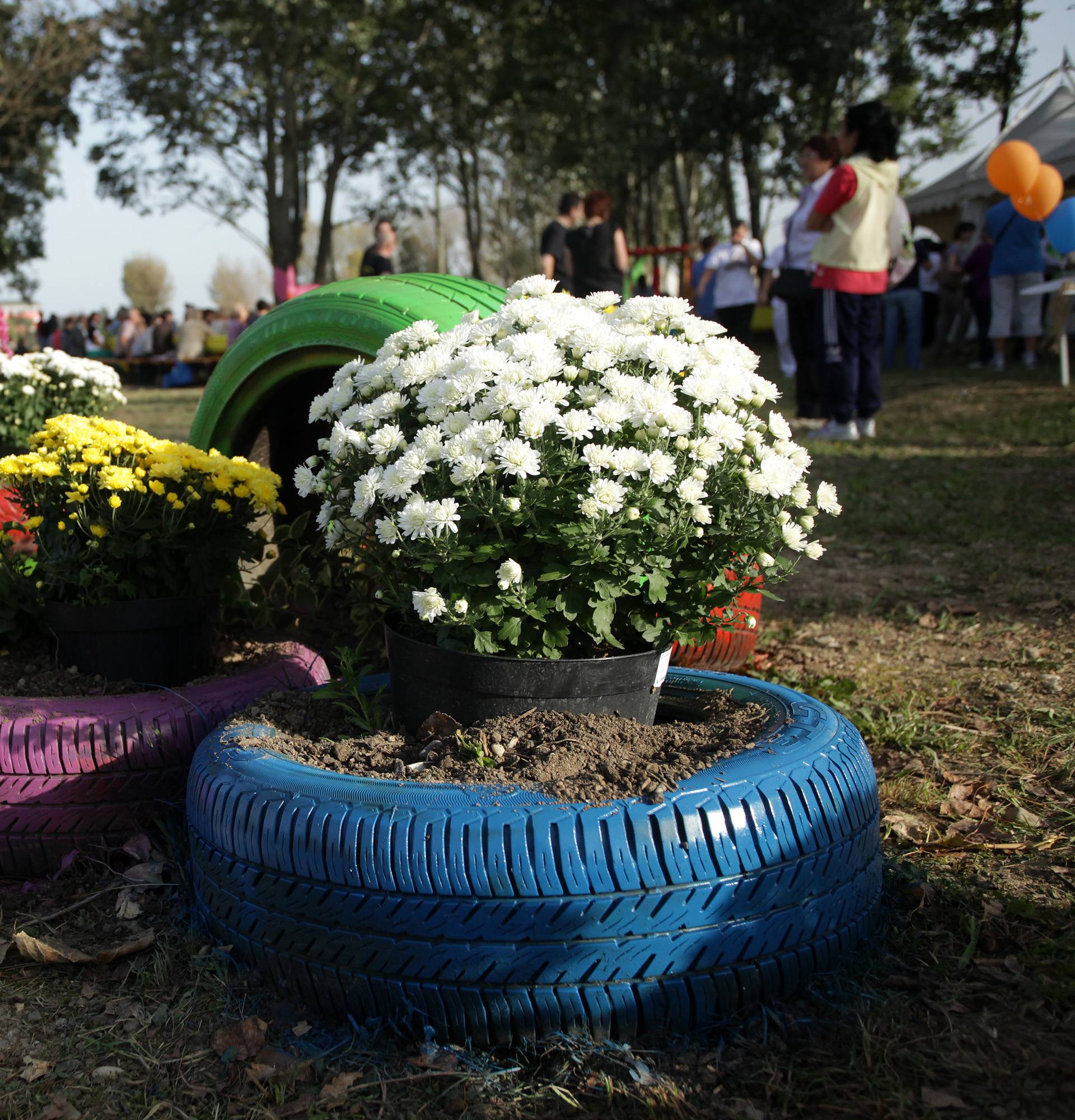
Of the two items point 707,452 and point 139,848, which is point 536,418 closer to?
point 707,452

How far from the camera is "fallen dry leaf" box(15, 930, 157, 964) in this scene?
214 cm

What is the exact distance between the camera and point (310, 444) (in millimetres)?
4375

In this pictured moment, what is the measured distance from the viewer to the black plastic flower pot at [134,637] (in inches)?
111

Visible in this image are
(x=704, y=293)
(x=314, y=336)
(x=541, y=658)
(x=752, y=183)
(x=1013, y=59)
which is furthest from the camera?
(x=752, y=183)

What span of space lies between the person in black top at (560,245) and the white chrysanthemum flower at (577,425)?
7.00 meters

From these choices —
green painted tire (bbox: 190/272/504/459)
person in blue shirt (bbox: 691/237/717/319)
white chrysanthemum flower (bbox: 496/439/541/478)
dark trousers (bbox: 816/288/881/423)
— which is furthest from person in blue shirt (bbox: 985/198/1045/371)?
white chrysanthemum flower (bbox: 496/439/541/478)

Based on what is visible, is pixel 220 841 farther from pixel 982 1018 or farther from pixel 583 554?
pixel 982 1018

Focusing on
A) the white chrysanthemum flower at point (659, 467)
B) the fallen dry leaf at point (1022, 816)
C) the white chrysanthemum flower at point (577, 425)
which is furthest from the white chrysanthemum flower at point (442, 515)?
the fallen dry leaf at point (1022, 816)

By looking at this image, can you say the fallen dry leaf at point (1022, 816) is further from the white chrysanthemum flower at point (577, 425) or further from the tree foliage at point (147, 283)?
the tree foliage at point (147, 283)

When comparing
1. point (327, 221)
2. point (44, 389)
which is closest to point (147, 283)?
point (327, 221)

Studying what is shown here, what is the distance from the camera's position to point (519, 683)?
215 centimetres

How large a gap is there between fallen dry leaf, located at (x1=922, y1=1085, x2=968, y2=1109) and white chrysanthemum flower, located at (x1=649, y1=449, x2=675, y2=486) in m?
1.12

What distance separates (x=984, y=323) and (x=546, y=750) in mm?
14347

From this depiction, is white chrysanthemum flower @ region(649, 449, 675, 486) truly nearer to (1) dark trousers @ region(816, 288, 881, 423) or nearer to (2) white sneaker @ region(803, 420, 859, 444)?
(1) dark trousers @ region(816, 288, 881, 423)
